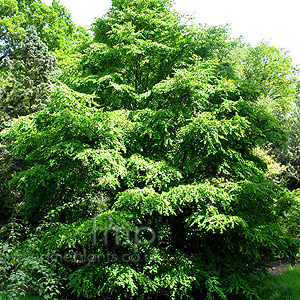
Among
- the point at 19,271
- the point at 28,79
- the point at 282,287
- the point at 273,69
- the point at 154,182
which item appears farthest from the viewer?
the point at 273,69

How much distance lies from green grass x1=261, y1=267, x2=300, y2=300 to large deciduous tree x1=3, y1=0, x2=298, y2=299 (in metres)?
0.85

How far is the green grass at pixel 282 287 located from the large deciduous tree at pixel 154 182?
0.85 metres

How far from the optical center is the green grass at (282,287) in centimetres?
730

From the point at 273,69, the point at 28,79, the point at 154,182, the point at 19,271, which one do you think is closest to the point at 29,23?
the point at 28,79

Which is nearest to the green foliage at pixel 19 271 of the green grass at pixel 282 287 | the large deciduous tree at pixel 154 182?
the large deciduous tree at pixel 154 182

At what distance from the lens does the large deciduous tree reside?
6.42 m

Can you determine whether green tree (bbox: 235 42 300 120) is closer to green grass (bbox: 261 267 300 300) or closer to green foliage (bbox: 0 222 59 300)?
green grass (bbox: 261 267 300 300)

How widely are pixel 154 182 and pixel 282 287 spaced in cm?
537

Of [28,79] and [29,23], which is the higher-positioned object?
[29,23]

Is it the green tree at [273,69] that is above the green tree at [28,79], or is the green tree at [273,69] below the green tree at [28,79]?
above

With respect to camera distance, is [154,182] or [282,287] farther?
[282,287]

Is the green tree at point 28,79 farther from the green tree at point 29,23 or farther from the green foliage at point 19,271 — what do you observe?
the green foliage at point 19,271

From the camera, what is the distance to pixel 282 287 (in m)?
7.79

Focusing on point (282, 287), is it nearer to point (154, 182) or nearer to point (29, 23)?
point (154, 182)
